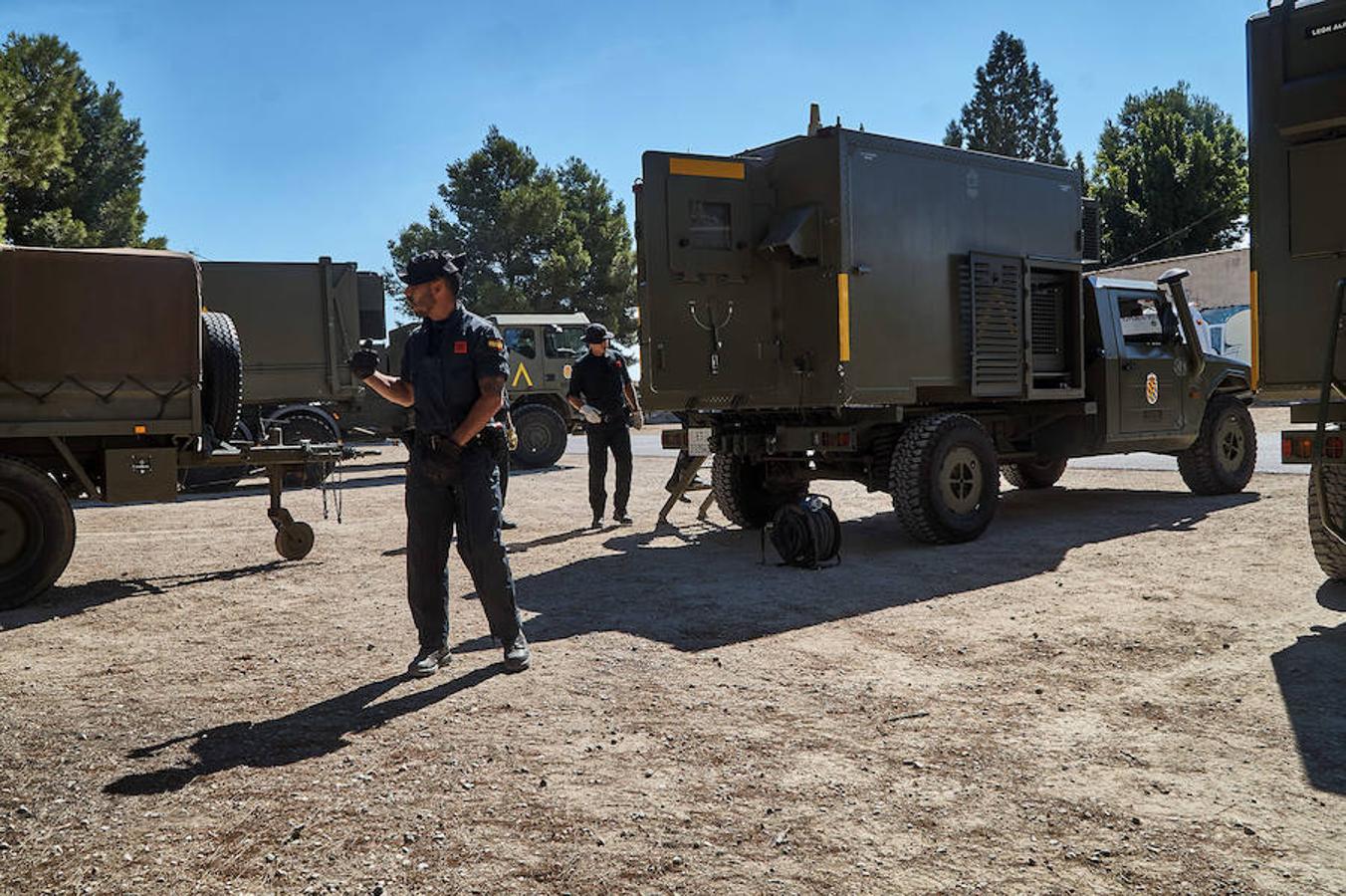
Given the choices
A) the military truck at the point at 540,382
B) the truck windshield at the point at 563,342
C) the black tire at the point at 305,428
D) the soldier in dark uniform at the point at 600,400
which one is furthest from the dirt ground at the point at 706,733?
the truck windshield at the point at 563,342

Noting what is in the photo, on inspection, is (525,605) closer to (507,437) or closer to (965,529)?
(507,437)

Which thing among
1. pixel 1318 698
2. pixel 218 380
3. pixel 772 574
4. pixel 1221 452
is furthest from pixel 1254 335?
pixel 218 380

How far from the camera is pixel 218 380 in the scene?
7.65 meters

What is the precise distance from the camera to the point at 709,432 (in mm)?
8516

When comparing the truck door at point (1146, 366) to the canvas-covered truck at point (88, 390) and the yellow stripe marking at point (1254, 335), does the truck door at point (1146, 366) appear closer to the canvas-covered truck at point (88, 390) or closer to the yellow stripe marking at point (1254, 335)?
the yellow stripe marking at point (1254, 335)

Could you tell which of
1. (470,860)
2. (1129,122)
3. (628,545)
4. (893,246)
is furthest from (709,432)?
(1129,122)

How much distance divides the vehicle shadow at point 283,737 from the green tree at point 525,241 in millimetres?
40317

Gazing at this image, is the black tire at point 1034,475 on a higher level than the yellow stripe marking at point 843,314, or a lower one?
lower

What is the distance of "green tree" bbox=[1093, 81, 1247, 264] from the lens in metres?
40.6

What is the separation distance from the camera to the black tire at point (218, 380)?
7.64 m

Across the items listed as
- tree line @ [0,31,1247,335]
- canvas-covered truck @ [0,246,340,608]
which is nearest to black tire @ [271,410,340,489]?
canvas-covered truck @ [0,246,340,608]

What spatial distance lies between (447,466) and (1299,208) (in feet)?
14.0

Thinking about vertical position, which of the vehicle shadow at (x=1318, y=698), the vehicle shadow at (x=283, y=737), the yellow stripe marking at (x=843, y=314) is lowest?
the vehicle shadow at (x=1318, y=698)

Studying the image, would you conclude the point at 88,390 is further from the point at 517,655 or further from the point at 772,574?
the point at 772,574
